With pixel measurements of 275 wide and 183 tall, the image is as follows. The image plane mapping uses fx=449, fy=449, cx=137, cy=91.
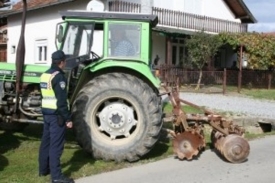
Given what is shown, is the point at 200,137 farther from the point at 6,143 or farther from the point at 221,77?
the point at 221,77

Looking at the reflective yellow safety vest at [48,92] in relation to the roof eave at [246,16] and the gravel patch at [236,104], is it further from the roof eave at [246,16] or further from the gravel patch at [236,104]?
the roof eave at [246,16]

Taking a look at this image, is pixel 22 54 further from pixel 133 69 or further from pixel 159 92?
pixel 159 92

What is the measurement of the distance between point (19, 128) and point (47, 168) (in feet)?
9.30

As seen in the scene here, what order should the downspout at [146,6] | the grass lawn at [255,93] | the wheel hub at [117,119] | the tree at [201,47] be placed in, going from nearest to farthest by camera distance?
the wheel hub at [117,119] → the grass lawn at [255,93] → the tree at [201,47] → the downspout at [146,6]

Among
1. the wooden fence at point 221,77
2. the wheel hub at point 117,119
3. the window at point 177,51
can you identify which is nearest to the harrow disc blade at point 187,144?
the wheel hub at point 117,119

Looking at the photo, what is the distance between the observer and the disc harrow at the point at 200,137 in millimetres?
7457

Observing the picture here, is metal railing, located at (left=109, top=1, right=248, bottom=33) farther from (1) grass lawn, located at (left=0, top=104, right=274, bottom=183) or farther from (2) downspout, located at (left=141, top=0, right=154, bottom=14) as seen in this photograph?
(1) grass lawn, located at (left=0, top=104, right=274, bottom=183)

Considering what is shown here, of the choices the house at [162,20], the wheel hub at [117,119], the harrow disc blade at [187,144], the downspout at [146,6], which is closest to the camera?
the wheel hub at [117,119]

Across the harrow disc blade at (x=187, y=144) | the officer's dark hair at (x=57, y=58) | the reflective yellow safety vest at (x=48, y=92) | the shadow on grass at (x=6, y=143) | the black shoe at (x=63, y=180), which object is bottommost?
the black shoe at (x=63, y=180)

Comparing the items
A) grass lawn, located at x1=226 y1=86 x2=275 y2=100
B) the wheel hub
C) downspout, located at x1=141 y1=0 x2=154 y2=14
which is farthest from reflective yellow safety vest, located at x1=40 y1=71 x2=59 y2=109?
downspout, located at x1=141 y1=0 x2=154 y2=14

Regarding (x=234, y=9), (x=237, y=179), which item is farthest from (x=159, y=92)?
(x=234, y=9)

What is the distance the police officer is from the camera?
242 inches

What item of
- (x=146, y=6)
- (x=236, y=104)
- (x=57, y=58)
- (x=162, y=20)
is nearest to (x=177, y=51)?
(x=162, y=20)

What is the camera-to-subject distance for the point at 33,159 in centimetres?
750
